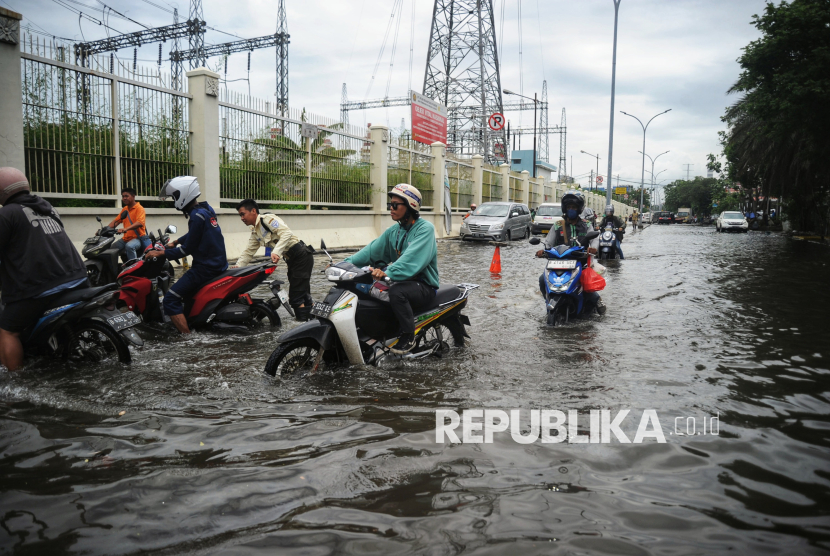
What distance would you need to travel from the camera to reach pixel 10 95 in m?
9.70

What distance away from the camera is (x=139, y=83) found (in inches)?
478

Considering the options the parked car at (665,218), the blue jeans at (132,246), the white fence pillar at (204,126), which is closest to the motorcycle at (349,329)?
the blue jeans at (132,246)

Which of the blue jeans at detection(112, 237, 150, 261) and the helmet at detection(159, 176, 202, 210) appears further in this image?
the blue jeans at detection(112, 237, 150, 261)

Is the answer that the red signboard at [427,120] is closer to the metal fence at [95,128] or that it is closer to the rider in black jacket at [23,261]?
the metal fence at [95,128]

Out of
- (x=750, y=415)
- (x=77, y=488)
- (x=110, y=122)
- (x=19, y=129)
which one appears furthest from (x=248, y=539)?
(x=110, y=122)

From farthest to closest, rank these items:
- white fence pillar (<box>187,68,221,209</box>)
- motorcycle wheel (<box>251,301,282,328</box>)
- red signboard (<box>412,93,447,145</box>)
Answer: red signboard (<box>412,93,447,145</box>) → white fence pillar (<box>187,68,221,209</box>) → motorcycle wheel (<box>251,301,282,328</box>)

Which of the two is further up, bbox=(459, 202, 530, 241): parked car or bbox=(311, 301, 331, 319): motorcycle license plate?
bbox=(459, 202, 530, 241): parked car

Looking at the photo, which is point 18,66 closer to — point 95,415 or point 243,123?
point 243,123

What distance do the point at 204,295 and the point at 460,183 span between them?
25.7m

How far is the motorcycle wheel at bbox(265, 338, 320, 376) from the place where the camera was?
4887 millimetres

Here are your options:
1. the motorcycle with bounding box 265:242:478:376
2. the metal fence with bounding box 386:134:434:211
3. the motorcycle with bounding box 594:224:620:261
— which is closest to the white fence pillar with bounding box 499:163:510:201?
the metal fence with bounding box 386:134:434:211

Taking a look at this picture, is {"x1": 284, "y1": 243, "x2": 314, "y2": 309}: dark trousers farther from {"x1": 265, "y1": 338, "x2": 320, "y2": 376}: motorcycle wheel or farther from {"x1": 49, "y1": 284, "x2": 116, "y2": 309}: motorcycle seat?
{"x1": 49, "y1": 284, "x2": 116, "y2": 309}: motorcycle seat

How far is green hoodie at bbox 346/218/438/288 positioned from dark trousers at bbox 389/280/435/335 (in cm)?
7

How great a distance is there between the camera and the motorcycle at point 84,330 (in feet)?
16.2
